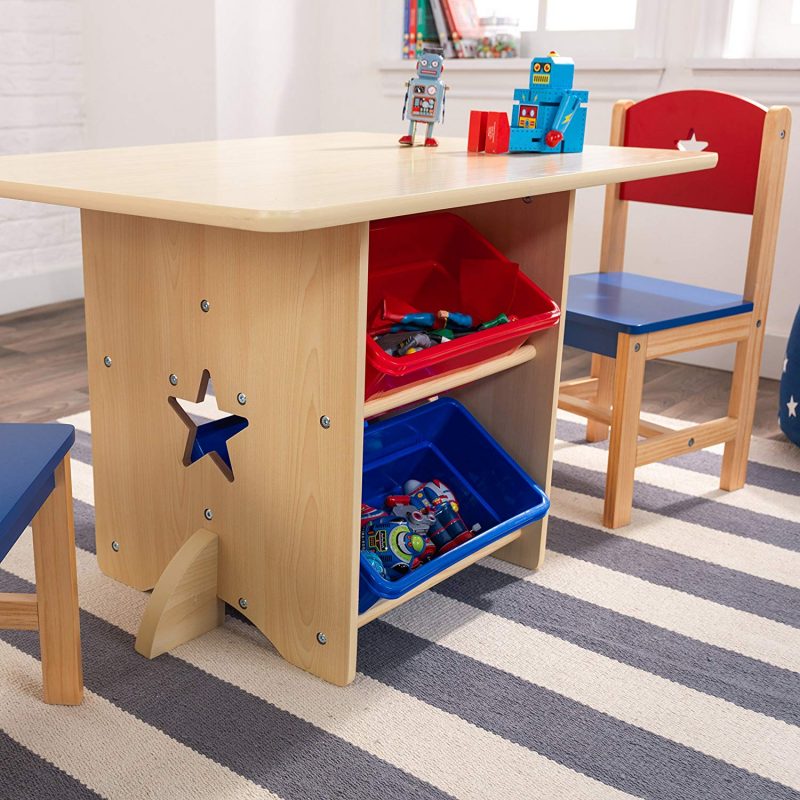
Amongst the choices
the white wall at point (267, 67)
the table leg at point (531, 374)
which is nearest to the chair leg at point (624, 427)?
the table leg at point (531, 374)

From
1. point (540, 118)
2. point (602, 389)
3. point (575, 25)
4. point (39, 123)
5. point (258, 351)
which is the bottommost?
point (602, 389)

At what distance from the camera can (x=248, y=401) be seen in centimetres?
119

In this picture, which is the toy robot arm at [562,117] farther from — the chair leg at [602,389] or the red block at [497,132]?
the chair leg at [602,389]

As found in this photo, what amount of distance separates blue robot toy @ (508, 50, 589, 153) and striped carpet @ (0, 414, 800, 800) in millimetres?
656

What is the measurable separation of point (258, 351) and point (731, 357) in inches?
71.2

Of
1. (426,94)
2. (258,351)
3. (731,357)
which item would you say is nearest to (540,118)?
(426,94)

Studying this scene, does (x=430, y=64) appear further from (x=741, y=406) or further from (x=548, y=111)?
(x=741, y=406)

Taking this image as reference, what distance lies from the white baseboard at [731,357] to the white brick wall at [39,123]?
6.38ft

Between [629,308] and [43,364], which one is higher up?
[629,308]

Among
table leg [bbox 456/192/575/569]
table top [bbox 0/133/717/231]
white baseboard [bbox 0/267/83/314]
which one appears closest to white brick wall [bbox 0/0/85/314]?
white baseboard [bbox 0/267/83/314]

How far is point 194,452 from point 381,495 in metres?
0.33

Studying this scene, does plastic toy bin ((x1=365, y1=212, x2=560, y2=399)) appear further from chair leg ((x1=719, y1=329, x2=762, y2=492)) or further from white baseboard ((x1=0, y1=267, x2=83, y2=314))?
white baseboard ((x1=0, y1=267, x2=83, y2=314))

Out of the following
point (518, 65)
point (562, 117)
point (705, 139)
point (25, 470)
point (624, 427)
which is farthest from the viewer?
point (518, 65)

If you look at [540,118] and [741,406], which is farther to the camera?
[741,406]
